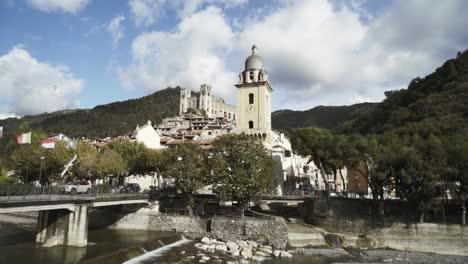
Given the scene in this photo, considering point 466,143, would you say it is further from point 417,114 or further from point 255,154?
point 417,114

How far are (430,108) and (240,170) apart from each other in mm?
77154

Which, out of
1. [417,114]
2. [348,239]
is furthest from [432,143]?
[417,114]

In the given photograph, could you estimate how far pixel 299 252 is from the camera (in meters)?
33.7

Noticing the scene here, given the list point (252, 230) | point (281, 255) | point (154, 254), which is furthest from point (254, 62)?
point (154, 254)

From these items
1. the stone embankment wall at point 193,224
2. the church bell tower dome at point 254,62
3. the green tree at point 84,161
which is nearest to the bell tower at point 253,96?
the church bell tower dome at point 254,62

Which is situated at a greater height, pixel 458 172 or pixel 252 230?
pixel 458 172

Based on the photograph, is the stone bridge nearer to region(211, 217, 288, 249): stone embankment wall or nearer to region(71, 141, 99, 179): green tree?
region(211, 217, 288, 249): stone embankment wall

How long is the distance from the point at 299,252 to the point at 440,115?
7138 centimetres

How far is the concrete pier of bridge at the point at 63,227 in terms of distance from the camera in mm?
31219

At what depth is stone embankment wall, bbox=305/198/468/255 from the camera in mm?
35312

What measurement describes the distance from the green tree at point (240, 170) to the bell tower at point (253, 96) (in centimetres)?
1401

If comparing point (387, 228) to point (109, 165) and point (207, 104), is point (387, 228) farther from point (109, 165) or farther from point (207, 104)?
point (207, 104)

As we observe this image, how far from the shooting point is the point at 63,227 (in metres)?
31.8

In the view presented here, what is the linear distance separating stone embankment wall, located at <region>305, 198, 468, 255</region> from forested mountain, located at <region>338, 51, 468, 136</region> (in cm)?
3109
